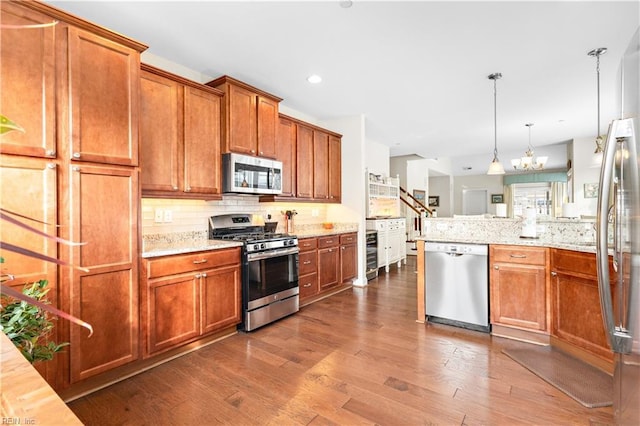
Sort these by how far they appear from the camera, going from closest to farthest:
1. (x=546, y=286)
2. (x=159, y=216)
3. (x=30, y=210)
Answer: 1. (x=30, y=210)
2. (x=546, y=286)
3. (x=159, y=216)

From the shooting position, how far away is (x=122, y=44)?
2236 millimetres

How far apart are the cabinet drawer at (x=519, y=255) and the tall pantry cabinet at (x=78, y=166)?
306 cm

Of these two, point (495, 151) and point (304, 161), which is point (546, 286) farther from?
point (304, 161)

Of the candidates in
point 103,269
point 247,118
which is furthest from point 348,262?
point 103,269

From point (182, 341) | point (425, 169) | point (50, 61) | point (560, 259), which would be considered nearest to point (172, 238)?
point (182, 341)

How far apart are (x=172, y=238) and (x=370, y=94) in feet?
9.67

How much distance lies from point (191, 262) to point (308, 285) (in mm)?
1697

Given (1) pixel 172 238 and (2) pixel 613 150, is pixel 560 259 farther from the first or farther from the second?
(1) pixel 172 238

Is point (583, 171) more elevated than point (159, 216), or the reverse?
point (583, 171)

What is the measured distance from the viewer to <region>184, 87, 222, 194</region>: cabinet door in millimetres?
2982

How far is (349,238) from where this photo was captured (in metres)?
4.77

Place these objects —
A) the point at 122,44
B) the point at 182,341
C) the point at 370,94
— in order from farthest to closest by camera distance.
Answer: the point at 370,94
the point at 182,341
the point at 122,44

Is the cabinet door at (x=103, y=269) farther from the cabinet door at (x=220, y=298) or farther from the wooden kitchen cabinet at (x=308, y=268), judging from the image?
the wooden kitchen cabinet at (x=308, y=268)

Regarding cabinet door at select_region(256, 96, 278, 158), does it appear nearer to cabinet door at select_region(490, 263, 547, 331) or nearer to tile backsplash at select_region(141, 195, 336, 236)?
tile backsplash at select_region(141, 195, 336, 236)
